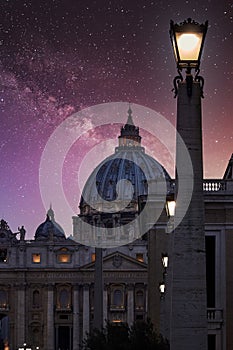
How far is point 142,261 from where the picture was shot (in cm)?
10781

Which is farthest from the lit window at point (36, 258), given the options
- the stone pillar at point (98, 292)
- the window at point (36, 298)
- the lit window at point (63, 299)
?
the stone pillar at point (98, 292)

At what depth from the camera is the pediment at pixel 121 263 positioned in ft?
350

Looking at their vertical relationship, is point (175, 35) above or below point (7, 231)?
below

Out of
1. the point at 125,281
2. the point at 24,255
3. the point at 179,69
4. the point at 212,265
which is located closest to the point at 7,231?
the point at 24,255

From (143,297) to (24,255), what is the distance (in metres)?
13.9

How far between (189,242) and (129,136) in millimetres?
152422

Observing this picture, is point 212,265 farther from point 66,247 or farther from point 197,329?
point 66,247

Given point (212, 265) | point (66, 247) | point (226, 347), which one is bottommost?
point (226, 347)

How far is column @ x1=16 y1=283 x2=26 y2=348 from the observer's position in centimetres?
10644

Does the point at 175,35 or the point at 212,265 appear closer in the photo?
the point at 175,35

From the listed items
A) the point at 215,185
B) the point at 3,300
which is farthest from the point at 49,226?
the point at 215,185

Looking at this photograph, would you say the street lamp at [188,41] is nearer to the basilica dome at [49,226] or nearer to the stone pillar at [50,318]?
the stone pillar at [50,318]

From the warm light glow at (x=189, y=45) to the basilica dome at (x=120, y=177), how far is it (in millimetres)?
131484

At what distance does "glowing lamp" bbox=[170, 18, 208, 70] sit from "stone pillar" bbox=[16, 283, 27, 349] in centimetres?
9902
